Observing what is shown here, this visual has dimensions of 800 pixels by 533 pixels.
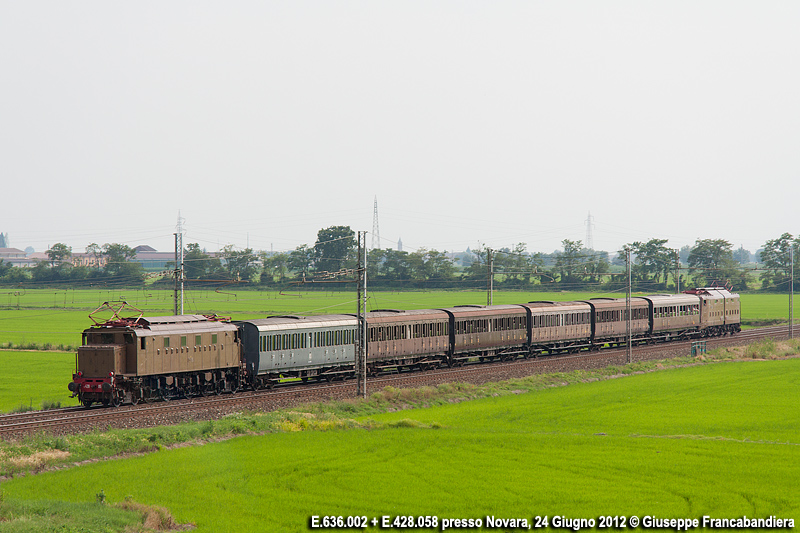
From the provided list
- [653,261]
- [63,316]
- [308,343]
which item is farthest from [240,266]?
[308,343]

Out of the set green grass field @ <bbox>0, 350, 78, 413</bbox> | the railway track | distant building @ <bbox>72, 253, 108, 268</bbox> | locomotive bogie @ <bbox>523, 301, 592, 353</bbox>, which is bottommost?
green grass field @ <bbox>0, 350, 78, 413</bbox>

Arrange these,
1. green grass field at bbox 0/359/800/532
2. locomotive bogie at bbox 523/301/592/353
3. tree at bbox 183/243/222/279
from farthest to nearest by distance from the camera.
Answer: tree at bbox 183/243/222/279, locomotive bogie at bbox 523/301/592/353, green grass field at bbox 0/359/800/532

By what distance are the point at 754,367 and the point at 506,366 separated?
17.7 metres

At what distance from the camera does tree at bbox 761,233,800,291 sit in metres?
154

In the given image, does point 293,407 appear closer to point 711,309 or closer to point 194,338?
point 194,338

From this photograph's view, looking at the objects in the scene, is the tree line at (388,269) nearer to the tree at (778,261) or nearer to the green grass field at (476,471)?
the tree at (778,261)

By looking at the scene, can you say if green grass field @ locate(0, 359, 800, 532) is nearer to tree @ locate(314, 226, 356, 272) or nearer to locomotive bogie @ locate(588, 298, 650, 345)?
locomotive bogie @ locate(588, 298, 650, 345)

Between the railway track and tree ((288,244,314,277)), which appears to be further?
tree ((288,244,314,277))

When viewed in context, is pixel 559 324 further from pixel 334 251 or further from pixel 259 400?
pixel 334 251

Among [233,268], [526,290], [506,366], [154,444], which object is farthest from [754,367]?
[233,268]

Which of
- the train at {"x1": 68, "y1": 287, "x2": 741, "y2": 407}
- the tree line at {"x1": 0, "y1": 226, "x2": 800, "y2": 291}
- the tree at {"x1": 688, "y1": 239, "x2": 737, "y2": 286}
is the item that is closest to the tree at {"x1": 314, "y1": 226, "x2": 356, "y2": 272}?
the tree line at {"x1": 0, "y1": 226, "x2": 800, "y2": 291}

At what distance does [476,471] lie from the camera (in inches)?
953

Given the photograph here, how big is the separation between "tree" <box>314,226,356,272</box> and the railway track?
8399 cm

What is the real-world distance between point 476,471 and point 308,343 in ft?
64.8
